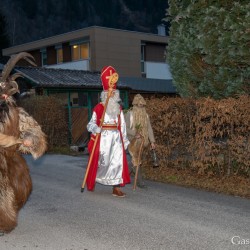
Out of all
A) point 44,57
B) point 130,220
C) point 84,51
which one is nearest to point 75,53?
point 84,51

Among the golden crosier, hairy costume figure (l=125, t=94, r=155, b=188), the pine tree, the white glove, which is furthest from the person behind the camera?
the pine tree

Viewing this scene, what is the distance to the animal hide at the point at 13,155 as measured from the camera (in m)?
5.49

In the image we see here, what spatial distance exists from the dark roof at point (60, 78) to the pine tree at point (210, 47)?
9.35 metres

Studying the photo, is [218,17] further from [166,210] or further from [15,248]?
[15,248]

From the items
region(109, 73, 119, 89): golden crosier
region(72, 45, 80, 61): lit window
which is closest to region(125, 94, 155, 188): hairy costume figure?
region(109, 73, 119, 89): golden crosier

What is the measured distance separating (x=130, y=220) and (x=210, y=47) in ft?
17.0

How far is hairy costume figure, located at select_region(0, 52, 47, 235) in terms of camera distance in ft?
18.0

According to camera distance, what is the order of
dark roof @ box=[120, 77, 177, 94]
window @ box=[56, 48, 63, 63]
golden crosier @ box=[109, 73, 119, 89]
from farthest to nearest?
window @ box=[56, 48, 63, 63] < dark roof @ box=[120, 77, 177, 94] < golden crosier @ box=[109, 73, 119, 89]

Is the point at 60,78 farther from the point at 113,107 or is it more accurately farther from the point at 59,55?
the point at 113,107

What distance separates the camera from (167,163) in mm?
11156

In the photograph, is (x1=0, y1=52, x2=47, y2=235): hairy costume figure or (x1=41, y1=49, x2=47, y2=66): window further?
(x1=41, y1=49, x2=47, y2=66): window

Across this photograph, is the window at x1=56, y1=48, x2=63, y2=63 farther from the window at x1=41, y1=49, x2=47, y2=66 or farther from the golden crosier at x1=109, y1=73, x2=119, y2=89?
the golden crosier at x1=109, y1=73, x2=119, y2=89

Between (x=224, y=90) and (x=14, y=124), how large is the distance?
6485mm

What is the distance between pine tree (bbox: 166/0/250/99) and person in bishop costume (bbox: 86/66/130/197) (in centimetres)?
278
